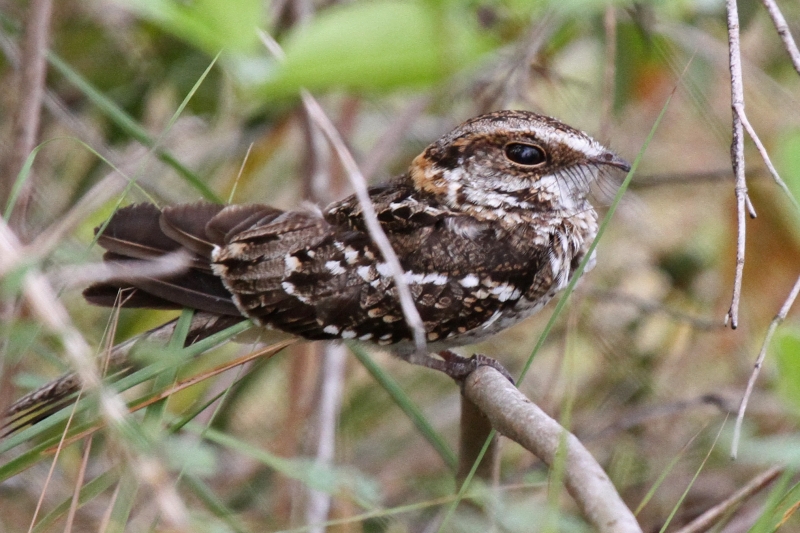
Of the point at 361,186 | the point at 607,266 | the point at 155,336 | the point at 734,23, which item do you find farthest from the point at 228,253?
the point at 607,266

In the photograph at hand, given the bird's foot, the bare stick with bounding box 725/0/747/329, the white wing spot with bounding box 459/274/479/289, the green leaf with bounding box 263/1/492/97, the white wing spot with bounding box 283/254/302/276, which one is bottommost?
the bird's foot

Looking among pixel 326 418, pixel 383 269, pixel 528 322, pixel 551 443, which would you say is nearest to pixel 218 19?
pixel 551 443

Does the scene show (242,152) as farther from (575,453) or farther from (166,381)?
(575,453)

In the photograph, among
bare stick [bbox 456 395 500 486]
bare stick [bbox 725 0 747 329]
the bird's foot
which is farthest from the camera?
the bird's foot

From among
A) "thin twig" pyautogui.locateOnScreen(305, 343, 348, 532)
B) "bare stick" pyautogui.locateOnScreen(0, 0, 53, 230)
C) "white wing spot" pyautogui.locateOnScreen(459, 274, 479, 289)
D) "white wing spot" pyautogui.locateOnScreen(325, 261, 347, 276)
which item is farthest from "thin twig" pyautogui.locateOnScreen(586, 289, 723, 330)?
"bare stick" pyautogui.locateOnScreen(0, 0, 53, 230)

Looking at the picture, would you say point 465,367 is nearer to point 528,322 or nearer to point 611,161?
point 611,161

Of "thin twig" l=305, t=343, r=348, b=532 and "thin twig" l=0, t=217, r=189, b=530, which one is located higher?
"thin twig" l=0, t=217, r=189, b=530

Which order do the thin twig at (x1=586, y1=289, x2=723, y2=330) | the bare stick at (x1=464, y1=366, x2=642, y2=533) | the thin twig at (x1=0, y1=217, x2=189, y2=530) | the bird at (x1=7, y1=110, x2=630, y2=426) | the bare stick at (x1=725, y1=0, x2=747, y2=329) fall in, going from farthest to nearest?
the thin twig at (x1=586, y1=289, x2=723, y2=330), the bird at (x1=7, y1=110, x2=630, y2=426), the bare stick at (x1=725, y1=0, x2=747, y2=329), the bare stick at (x1=464, y1=366, x2=642, y2=533), the thin twig at (x1=0, y1=217, x2=189, y2=530)

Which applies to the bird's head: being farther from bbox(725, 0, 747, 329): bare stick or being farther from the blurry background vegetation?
bbox(725, 0, 747, 329): bare stick
